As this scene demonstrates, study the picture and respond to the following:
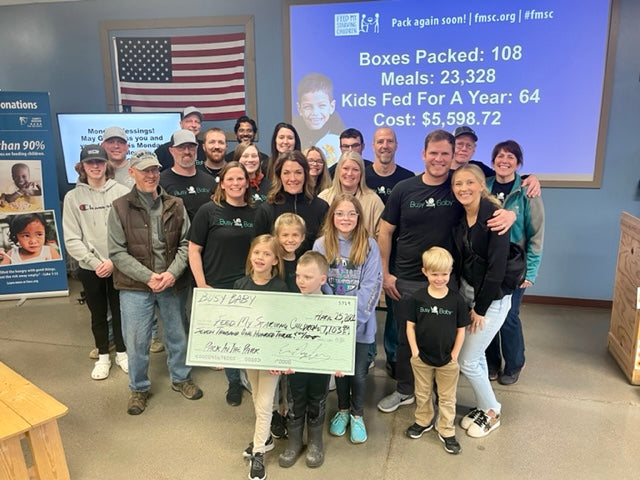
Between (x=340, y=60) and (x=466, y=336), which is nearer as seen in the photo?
(x=466, y=336)

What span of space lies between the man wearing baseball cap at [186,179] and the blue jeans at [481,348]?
1.79m

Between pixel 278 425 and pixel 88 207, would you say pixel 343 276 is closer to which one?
pixel 278 425

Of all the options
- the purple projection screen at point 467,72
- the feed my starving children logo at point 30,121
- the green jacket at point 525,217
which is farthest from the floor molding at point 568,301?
the feed my starving children logo at point 30,121

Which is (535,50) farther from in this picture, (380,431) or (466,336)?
(380,431)

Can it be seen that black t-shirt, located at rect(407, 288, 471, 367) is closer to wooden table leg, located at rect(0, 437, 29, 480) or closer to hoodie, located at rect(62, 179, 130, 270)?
wooden table leg, located at rect(0, 437, 29, 480)

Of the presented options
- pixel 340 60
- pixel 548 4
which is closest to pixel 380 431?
pixel 340 60

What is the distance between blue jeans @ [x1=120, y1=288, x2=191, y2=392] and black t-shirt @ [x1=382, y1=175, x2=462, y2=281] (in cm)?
140

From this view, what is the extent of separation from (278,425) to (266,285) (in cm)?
86

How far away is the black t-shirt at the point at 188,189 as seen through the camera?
320 cm

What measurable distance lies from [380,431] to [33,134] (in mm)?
4320

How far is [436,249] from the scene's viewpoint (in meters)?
2.44

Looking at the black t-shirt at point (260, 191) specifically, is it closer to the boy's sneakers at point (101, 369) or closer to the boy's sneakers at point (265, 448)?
the boy's sneakers at point (265, 448)

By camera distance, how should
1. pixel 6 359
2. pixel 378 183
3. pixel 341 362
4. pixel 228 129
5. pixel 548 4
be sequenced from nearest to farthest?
pixel 341 362 → pixel 378 183 → pixel 6 359 → pixel 548 4 → pixel 228 129

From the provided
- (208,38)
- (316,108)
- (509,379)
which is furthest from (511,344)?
(208,38)
